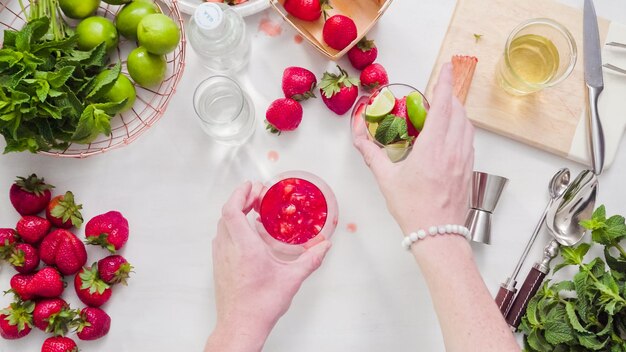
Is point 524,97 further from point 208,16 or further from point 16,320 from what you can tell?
point 16,320

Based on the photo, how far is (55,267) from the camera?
1.25m

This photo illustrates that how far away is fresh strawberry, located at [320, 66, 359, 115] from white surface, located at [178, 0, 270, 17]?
0.63 ft

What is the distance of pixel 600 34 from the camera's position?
1.28m

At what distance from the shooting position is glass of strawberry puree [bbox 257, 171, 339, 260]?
1162 mm

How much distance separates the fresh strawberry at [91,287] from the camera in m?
1.21

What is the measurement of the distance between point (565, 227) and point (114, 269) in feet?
3.03

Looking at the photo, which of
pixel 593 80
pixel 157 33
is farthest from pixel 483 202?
pixel 157 33

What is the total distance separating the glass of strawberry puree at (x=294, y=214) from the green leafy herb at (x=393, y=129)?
0.16 m

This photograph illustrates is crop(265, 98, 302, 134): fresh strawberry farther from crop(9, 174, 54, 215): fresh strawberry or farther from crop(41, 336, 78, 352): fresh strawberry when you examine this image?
crop(41, 336, 78, 352): fresh strawberry

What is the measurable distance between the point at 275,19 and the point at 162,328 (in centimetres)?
69

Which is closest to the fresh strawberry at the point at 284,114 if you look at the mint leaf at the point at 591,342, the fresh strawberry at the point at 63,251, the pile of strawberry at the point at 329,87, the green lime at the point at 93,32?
the pile of strawberry at the point at 329,87

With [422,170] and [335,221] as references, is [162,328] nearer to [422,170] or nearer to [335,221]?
[335,221]

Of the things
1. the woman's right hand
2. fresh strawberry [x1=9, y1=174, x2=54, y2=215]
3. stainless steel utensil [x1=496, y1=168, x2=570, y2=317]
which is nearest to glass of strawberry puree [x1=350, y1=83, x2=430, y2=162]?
the woman's right hand

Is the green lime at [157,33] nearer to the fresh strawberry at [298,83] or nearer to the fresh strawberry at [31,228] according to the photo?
the fresh strawberry at [298,83]
